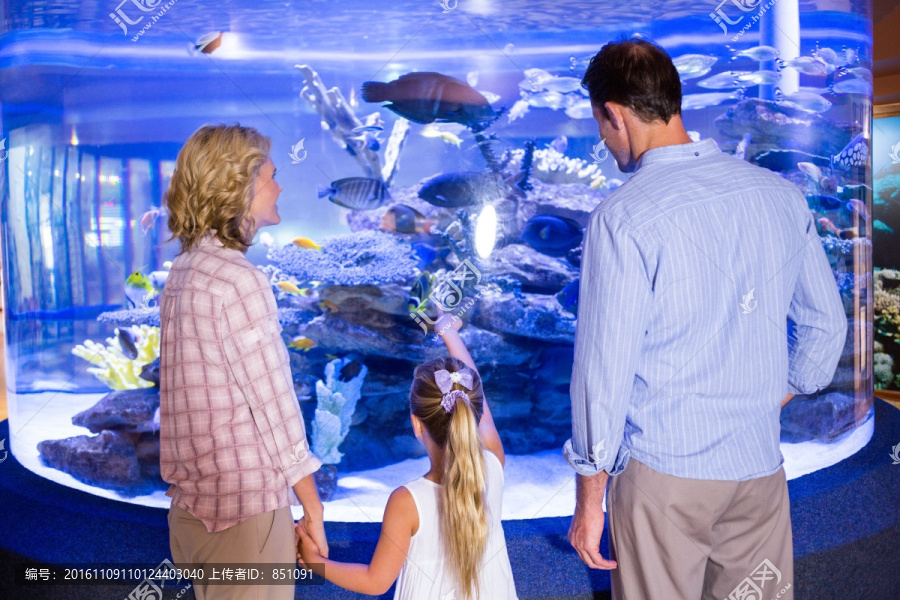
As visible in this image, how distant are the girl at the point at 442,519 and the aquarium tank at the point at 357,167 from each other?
2060mm

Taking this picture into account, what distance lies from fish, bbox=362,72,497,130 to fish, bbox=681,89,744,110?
1.30m

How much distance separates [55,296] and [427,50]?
103 inches

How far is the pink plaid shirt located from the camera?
141 centimetres

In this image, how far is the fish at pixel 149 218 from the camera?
12.6 ft

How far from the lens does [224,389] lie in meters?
1.44

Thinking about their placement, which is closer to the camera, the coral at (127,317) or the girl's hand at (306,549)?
the girl's hand at (306,549)

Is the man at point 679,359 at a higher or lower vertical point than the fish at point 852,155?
lower

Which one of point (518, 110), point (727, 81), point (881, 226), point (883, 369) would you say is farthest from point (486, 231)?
point (883, 369)

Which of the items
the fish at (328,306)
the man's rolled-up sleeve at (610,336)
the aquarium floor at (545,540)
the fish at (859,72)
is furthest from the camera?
the fish at (328,306)

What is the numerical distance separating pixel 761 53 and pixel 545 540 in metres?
3.07

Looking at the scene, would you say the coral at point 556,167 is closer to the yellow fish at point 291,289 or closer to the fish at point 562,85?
the fish at point 562,85

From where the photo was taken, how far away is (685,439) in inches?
51.3

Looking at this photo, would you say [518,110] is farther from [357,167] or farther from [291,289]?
[291,289]

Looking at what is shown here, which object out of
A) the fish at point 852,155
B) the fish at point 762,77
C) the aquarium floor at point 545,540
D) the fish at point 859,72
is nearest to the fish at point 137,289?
the aquarium floor at point 545,540
